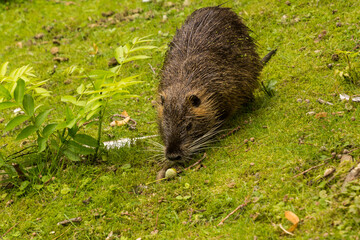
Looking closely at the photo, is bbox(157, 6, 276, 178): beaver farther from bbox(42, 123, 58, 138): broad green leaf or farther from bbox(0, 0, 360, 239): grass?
bbox(42, 123, 58, 138): broad green leaf

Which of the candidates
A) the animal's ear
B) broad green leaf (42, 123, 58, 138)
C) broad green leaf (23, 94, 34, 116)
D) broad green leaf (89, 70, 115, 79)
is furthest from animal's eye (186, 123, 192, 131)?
broad green leaf (23, 94, 34, 116)

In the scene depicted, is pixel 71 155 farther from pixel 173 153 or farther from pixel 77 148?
pixel 173 153

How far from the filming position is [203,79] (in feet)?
15.0

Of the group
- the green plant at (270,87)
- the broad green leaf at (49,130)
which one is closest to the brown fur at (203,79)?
the green plant at (270,87)

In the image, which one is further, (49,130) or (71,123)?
(49,130)

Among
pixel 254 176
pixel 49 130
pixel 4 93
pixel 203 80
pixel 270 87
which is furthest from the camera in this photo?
pixel 270 87

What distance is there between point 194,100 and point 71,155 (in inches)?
56.0

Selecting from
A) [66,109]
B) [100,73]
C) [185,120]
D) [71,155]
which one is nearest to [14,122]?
[66,109]

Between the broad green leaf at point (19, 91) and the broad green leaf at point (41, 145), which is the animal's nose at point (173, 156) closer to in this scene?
the broad green leaf at point (41, 145)

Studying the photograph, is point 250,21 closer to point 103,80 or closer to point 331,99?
point 331,99

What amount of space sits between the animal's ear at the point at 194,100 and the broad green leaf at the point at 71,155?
4.39ft

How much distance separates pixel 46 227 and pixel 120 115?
2.04m

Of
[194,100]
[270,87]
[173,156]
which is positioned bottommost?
[173,156]

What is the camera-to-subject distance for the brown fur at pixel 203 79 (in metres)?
4.37
